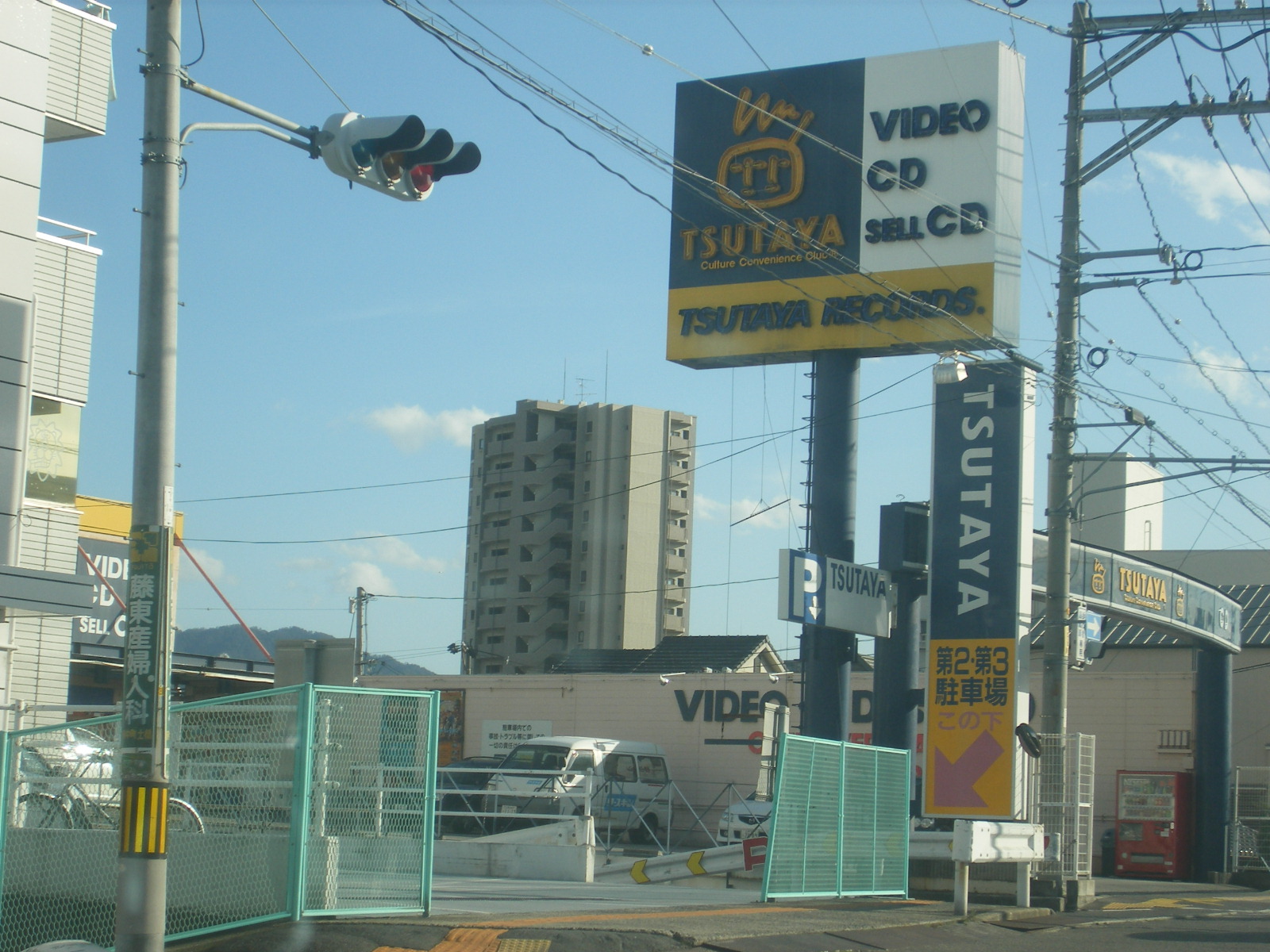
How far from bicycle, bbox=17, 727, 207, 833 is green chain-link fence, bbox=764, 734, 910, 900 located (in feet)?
20.1

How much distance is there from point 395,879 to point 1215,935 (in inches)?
322

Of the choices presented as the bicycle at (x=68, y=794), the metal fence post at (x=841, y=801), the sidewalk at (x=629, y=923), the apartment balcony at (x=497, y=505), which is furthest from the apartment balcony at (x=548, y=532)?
the bicycle at (x=68, y=794)

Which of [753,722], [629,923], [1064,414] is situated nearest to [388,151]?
[629,923]

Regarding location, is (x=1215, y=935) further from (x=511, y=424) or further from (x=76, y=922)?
(x=511, y=424)

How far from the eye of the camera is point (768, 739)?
71.7ft

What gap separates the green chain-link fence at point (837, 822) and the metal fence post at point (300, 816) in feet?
16.8

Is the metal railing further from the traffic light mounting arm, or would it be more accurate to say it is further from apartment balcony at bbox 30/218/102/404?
the traffic light mounting arm

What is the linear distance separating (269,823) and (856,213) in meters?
18.7

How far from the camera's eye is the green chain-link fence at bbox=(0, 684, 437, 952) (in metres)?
10.3

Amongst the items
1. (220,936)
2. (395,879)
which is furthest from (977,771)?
(220,936)

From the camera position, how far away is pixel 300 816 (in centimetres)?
1016

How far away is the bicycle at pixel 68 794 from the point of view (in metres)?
11.6

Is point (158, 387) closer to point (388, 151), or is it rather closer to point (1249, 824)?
point (388, 151)

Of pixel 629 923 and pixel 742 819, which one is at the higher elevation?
pixel 629 923
